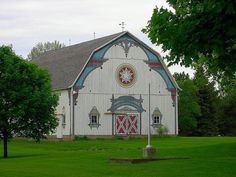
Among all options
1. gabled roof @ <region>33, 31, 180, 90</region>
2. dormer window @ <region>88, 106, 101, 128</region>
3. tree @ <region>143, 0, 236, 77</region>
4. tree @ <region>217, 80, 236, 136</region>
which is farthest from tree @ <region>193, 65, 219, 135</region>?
tree @ <region>143, 0, 236, 77</region>

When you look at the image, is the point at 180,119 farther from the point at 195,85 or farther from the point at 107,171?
the point at 107,171

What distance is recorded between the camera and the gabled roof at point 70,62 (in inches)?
2452

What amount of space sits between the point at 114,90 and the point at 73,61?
213 inches

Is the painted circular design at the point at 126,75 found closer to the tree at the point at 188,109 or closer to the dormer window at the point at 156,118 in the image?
the dormer window at the point at 156,118

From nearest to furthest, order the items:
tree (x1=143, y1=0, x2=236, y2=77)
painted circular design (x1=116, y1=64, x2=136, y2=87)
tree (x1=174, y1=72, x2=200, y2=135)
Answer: tree (x1=143, y1=0, x2=236, y2=77)
painted circular design (x1=116, y1=64, x2=136, y2=87)
tree (x1=174, y1=72, x2=200, y2=135)

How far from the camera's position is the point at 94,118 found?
62188mm

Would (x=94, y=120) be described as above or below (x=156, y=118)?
below

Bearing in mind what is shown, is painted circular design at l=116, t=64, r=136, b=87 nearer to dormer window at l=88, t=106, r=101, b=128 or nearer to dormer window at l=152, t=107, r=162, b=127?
dormer window at l=88, t=106, r=101, b=128

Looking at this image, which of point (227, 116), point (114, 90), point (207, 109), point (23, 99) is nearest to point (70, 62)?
point (114, 90)

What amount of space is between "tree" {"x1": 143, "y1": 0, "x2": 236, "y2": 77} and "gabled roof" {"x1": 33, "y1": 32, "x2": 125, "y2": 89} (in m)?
45.0

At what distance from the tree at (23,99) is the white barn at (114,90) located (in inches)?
819

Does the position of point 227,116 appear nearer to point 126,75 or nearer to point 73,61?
point 126,75

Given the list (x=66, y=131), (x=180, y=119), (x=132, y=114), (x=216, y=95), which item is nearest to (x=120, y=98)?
(x=132, y=114)

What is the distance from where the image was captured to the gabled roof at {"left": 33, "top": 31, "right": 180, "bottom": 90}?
62.0 meters
